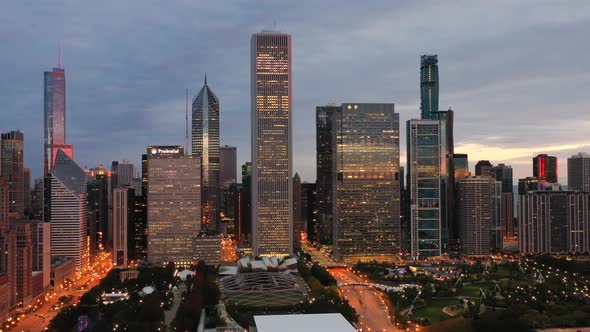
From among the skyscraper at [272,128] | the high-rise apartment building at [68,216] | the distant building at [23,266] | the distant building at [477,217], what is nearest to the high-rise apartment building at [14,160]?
the high-rise apartment building at [68,216]

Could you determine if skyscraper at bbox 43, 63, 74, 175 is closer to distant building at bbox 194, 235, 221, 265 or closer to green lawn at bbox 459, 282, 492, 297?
distant building at bbox 194, 235, 221, 265

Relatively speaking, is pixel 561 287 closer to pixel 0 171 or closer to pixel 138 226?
pixel 138 226

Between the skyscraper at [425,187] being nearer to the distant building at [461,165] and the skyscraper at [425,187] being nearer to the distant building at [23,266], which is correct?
the distant building at [461,165]

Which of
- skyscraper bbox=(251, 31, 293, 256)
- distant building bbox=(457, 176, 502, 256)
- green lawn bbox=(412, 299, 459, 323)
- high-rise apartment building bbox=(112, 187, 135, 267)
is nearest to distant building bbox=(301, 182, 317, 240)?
distant building bbox=(457, 176, 502, 256)

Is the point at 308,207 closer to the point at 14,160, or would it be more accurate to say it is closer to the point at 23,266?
the point at 14,160

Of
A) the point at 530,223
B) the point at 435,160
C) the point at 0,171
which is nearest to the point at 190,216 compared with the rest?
the point at 0,171

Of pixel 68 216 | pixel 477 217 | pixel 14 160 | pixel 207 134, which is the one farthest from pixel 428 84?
pixel 14 160

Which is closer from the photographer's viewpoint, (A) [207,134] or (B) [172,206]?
(B) [172,206]
